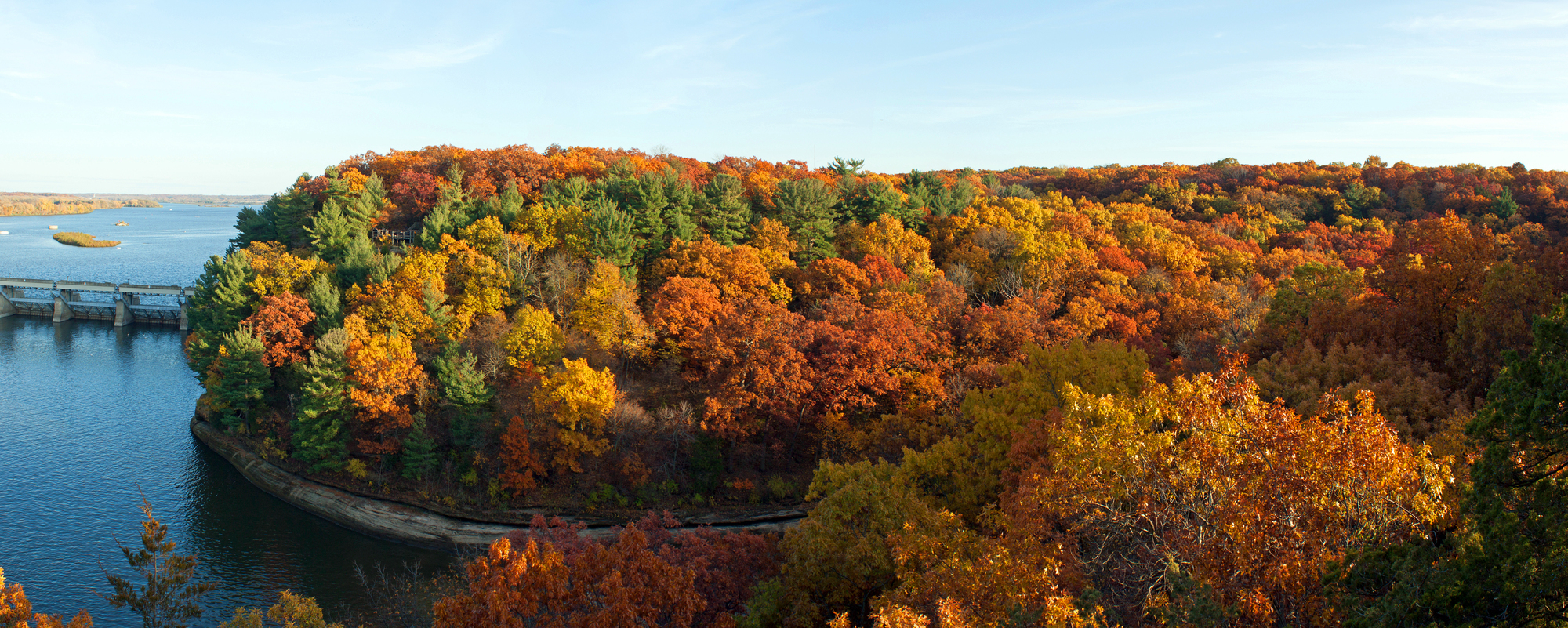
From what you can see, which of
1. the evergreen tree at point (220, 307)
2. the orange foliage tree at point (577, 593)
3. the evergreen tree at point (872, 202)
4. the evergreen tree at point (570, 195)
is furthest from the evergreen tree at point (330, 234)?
the orange foliage tree at point (577, 593)

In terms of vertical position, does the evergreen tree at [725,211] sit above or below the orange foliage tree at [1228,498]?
above

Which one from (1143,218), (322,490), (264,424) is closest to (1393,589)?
(322,490)

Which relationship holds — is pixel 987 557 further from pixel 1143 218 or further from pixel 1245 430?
pixel 1143 218

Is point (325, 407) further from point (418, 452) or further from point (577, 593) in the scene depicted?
point (577, 593)

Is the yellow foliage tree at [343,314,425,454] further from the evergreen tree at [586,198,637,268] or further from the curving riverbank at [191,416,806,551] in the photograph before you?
the evergreen tree at [586,198,637,268]

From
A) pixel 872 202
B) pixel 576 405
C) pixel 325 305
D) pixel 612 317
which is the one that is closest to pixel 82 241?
pixel 325 305

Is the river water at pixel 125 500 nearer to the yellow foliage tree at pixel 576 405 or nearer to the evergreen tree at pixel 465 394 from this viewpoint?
the evergreen tree at pixel 465 394

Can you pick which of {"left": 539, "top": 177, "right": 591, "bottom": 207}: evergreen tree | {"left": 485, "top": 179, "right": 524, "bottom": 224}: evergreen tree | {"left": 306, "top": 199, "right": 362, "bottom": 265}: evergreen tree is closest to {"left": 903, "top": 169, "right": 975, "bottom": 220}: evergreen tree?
{"left": 539, "top": 177, "right": 591, "bottom": 207}: evergreen tree
